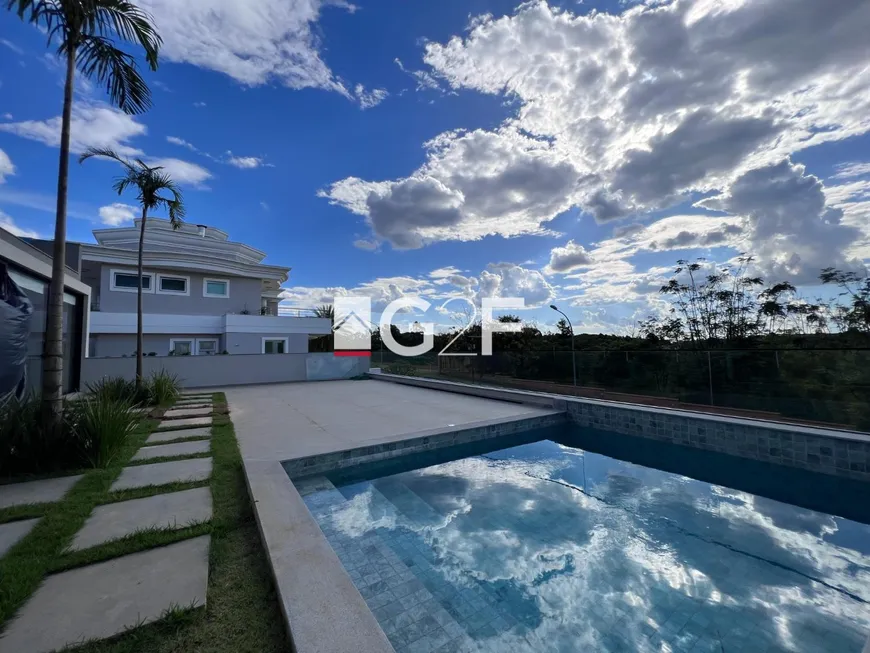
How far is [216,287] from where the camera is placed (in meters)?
17.1

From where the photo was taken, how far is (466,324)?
66.4 feet

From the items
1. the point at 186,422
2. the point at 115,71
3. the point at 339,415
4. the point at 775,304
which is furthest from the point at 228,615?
the point at 775,304

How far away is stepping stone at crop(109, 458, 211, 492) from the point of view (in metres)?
3.64

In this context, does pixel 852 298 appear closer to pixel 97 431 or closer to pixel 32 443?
pixel 97 431

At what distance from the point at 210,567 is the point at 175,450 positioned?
10.7 ft

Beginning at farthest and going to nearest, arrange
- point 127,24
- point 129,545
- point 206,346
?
1. point 206,346
2. point 127,24
3. point 129,545

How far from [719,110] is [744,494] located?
7.11 meters

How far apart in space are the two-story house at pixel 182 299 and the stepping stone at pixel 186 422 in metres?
9.68

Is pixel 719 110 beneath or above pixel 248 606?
above

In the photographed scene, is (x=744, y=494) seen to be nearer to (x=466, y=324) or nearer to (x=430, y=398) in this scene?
(x=430, y=398)

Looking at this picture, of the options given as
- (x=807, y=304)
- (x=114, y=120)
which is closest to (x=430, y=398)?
(x=114, y=120)

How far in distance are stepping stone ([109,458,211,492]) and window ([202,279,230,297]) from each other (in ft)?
48.8

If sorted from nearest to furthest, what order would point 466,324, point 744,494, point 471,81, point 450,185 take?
point 744,494 < point 471,81 < point 450,185 < point 466,324

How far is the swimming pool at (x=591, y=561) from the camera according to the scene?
2.26m
